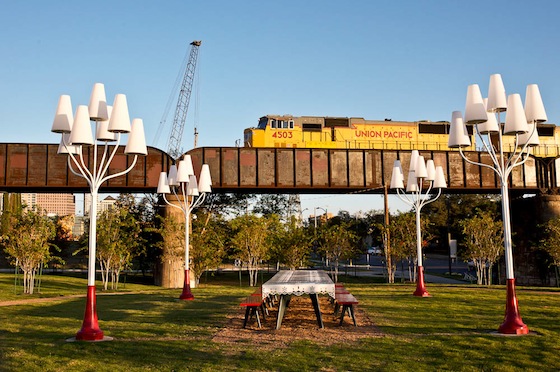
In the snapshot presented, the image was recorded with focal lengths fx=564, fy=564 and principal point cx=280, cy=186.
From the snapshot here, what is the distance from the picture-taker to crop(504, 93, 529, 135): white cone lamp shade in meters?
13.2

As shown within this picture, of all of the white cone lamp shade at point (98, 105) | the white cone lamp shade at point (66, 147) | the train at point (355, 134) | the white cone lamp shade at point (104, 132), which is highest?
the train at point (355, 134)

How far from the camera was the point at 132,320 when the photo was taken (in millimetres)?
15688

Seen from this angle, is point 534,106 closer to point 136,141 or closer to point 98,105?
point 136,141

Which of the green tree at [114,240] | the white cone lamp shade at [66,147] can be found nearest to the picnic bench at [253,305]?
the white cone lamp shade at [66,147]

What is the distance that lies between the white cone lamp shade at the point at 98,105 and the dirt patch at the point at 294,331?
5909 millimetres

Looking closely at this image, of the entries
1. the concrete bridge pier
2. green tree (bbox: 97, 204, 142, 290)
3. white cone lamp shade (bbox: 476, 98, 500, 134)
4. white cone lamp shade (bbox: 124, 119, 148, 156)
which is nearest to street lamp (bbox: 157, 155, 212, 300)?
green tree (bbox: 97, 204, 142, 290)

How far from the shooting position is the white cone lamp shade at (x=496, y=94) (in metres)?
13.5

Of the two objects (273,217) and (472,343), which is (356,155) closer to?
(273,217)

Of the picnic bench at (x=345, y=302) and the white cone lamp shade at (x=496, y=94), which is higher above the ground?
the white cone lamp shade at (x=496, y=94)

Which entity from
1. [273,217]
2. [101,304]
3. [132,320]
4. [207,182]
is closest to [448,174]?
[273,217]

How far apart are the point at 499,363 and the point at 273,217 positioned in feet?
86.7

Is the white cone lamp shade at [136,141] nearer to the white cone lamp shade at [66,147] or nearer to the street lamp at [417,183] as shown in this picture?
the white cone lamp shade at [66,147]

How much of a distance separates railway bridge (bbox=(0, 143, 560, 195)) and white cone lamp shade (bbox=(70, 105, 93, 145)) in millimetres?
20988

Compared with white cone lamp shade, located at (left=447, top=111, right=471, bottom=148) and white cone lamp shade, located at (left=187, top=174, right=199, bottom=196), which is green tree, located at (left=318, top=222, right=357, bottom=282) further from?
white cone lamp shade, located at (left=447, top=111, right=471, bottom=148)
